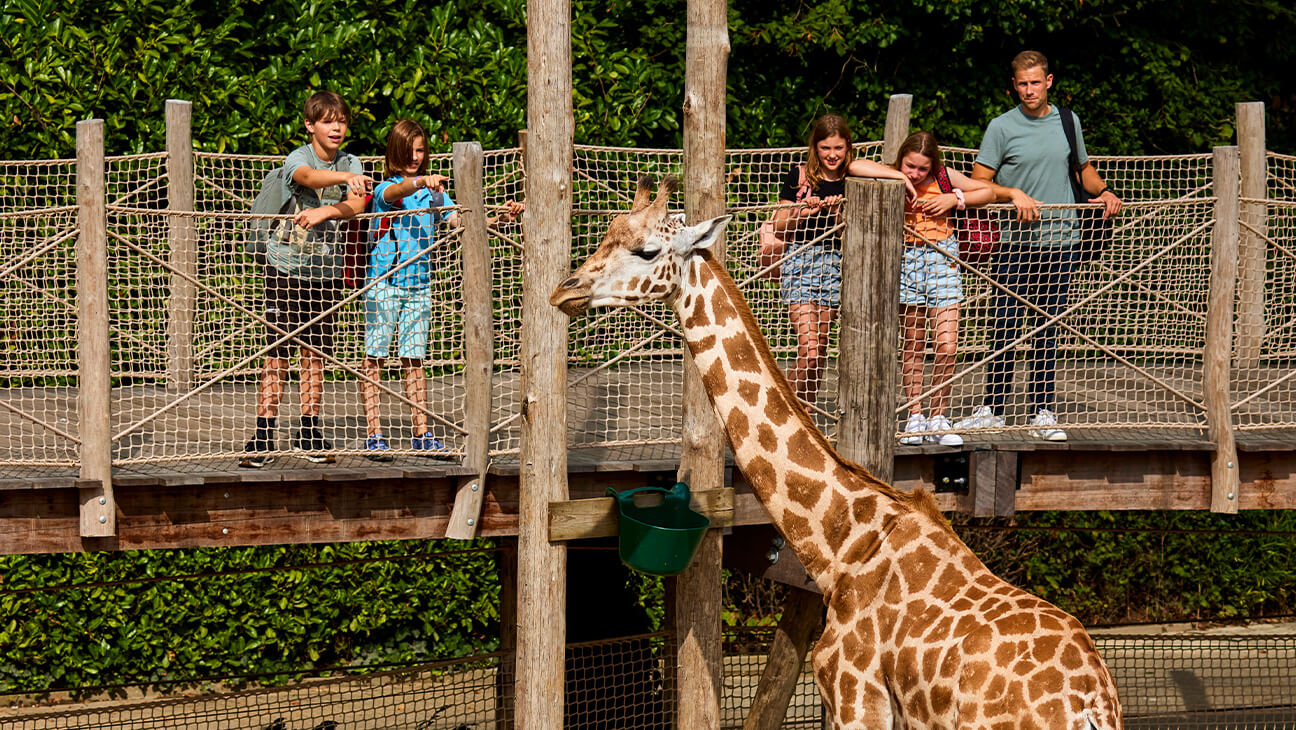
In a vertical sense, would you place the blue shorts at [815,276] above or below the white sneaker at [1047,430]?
above

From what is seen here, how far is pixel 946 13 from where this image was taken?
1203 centimetres

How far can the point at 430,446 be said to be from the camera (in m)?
6.77

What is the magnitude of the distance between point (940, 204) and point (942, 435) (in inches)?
43.5

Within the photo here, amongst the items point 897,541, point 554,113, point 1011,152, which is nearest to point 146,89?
point 554,113

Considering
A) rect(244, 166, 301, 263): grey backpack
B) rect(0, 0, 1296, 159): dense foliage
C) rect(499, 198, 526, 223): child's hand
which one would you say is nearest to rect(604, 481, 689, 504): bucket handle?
rect(499, 198, 526, 223): child's hand

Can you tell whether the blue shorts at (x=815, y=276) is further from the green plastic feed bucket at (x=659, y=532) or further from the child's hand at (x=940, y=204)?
the green plastic feed bucket at (x=659, y=532)

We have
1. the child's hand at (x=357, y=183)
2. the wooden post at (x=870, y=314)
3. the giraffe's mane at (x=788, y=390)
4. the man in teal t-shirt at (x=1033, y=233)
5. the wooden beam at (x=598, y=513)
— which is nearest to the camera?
the giraffe's mane at (x=788, y=390)

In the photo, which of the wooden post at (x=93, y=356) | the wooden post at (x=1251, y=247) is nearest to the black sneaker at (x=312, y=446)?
the wooden post at (x=93, y=356)

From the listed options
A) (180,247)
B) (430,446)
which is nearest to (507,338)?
(430,446)

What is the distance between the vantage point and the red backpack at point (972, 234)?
276 inches

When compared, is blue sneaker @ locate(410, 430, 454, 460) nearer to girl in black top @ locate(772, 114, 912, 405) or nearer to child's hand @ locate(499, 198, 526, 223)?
child's hand @ locate(499, 198, 526, 223)

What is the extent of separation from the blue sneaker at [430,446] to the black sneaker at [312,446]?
39 cm

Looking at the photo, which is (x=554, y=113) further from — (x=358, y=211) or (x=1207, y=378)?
(x=1207, y=378)

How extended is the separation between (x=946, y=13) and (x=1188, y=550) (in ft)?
16.8
